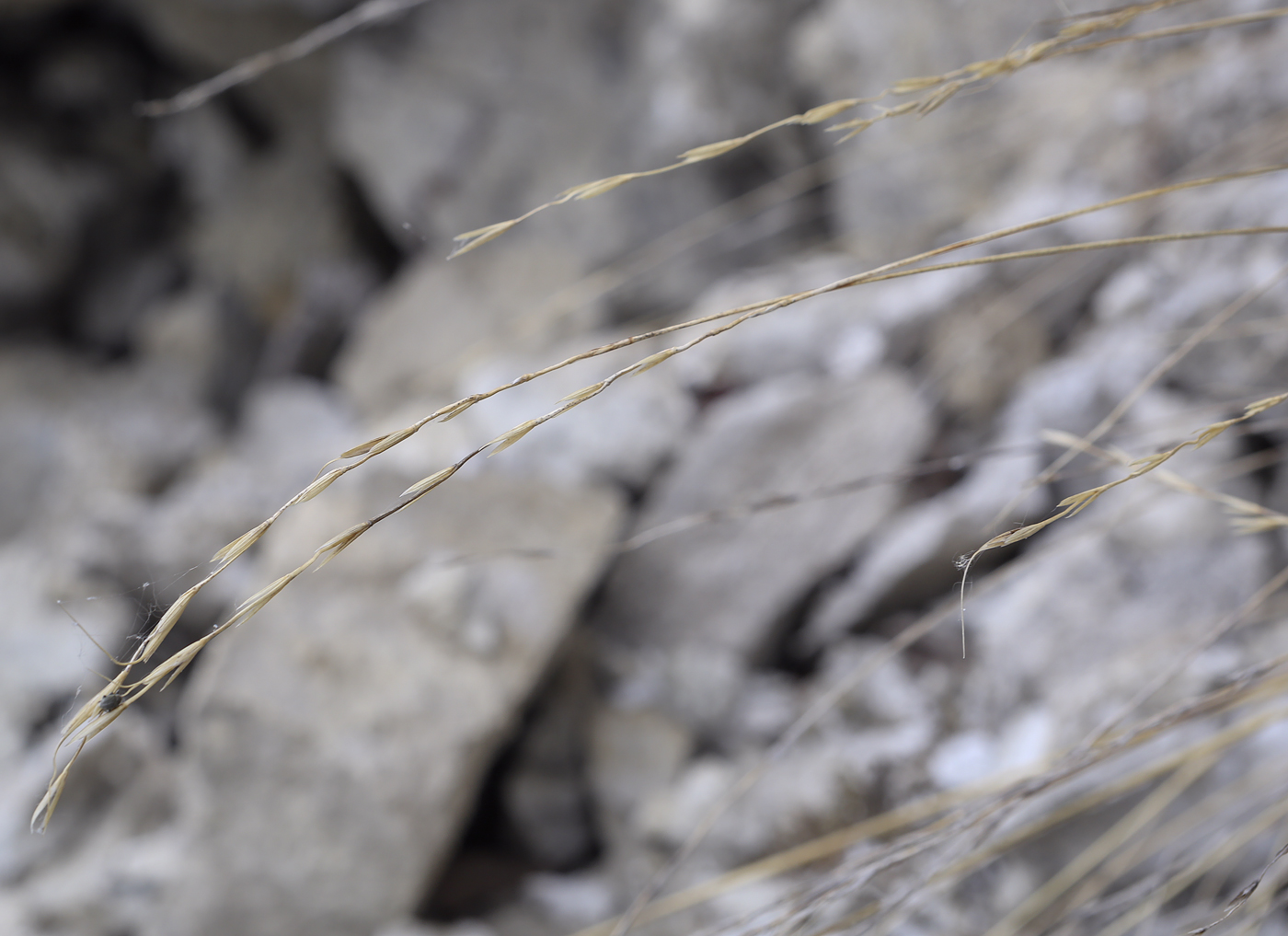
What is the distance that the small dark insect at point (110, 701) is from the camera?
21cm

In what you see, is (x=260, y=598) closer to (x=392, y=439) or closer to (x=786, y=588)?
(x=392, y=439)

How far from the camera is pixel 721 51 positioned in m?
1.71

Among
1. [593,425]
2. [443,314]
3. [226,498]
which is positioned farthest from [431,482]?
[443,314]

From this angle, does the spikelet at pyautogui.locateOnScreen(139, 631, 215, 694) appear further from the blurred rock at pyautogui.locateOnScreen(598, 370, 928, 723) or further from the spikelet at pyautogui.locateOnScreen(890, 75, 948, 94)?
the blurred rock at pyautogui.locateOnScreen(598, 370, 928, 723)

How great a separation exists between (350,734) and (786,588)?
20.2 inches

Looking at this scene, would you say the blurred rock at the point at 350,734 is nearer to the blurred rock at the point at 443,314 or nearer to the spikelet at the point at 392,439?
the spikelet at the point at 392,439

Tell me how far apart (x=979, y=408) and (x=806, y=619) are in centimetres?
33

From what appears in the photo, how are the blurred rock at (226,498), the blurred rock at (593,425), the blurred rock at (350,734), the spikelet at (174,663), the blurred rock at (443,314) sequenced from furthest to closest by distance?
the blurred rock at (443,314) → the blurred rock at (226,498) → the blurred rock at (593,425) → the blurred rock at (350,734) → the spikelet at (174,663)

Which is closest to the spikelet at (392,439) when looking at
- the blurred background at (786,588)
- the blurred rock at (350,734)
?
the blurred background at (786,588)

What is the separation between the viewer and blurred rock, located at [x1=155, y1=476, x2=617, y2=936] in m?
0.88

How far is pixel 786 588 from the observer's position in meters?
0.98

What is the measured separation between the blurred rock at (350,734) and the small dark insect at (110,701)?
65cm

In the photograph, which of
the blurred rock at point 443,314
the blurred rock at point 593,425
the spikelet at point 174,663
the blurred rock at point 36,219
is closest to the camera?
the spikelet at point 174,663

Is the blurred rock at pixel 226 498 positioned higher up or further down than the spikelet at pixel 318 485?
further down
